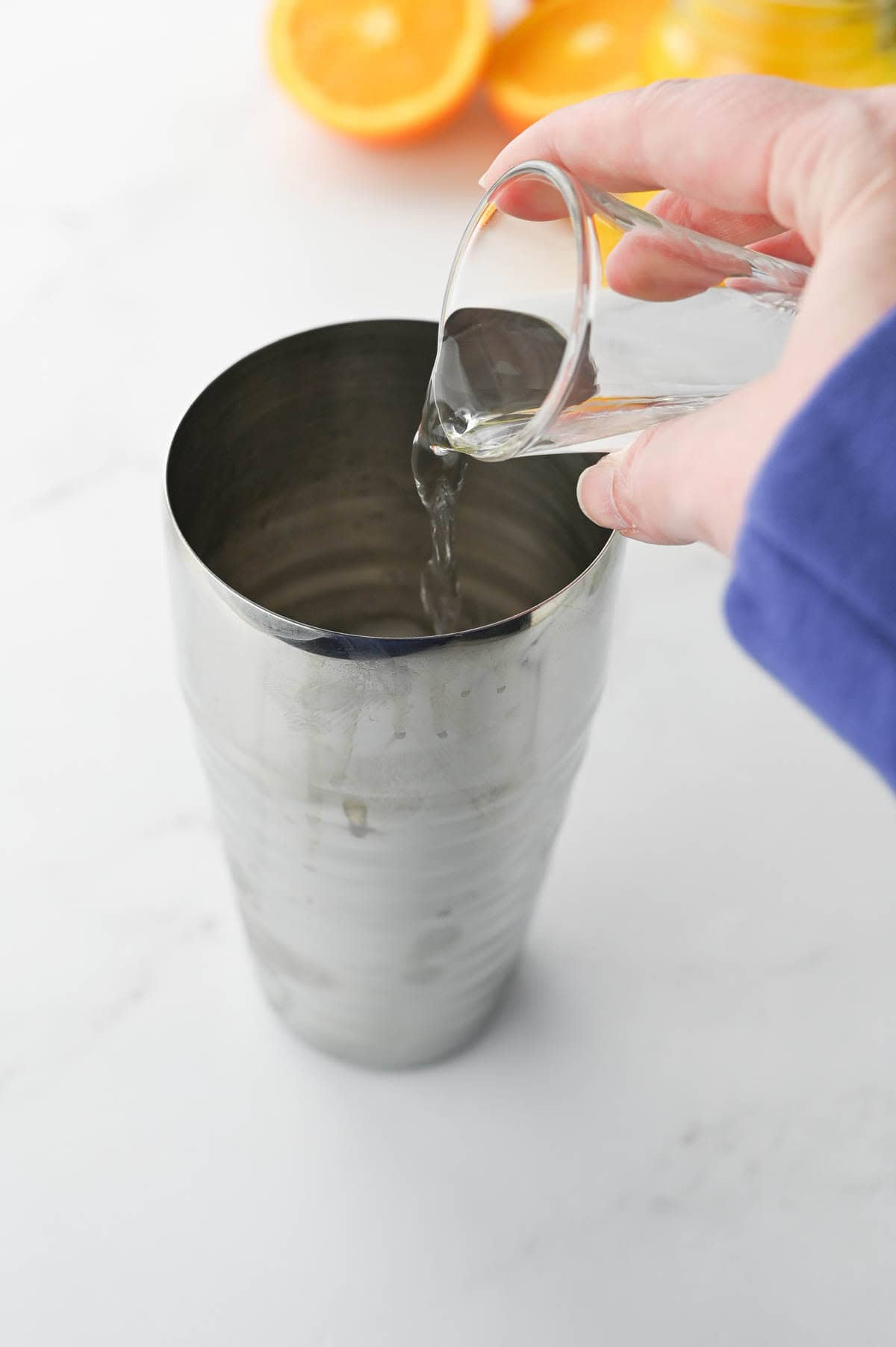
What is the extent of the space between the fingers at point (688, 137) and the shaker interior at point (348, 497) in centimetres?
11

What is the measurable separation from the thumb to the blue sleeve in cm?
2

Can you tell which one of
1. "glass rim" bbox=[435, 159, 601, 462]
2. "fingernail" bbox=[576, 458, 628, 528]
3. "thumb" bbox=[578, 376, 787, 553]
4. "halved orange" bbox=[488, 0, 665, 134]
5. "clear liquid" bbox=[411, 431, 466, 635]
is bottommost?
"clear liquid" bbox=[411, 431, 466, 635]

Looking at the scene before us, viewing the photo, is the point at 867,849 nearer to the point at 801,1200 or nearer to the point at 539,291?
the point at 801,1200

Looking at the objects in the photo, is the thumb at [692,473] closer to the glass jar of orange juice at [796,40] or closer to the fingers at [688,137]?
the fingers at [688,137]

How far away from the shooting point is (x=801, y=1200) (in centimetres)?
69

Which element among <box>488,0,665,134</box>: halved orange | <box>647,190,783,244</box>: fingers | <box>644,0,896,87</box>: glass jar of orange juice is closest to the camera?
<box>647,190,783,244</box>: fingers

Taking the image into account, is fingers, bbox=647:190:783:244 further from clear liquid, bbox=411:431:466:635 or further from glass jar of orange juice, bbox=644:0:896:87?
glass jar of orange juice, bbox=644:0:896:87

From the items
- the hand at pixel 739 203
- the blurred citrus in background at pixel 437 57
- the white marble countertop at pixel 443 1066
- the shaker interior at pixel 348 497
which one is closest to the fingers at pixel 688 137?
the hand at pixel 739 203

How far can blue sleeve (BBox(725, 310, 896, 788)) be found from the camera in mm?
374

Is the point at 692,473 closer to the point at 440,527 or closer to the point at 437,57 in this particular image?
the point at 440,527

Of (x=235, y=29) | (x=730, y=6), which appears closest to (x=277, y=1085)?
(x=730, y=6)

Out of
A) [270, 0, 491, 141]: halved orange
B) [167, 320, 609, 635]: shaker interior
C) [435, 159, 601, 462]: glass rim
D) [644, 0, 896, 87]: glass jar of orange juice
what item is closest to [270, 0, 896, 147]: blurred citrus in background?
[270, 0, 491, 141]: halved orange

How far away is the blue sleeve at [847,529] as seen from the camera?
374 millimetres

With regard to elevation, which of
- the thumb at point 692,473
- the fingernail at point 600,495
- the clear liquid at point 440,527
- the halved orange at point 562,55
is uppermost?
the thumb at point 692,473
